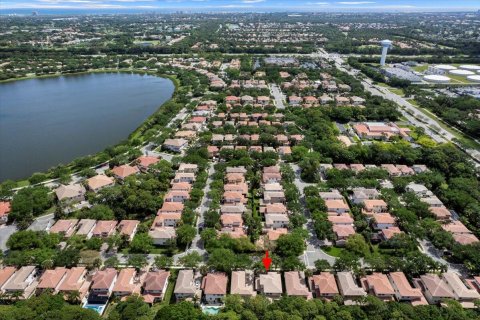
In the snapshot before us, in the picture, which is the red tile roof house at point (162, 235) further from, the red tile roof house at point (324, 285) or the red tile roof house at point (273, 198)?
the red tile roof house at point (324, 285)

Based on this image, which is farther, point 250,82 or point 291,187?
Answer: point 250,82

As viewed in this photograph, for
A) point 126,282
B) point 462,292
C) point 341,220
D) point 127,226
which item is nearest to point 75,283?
point 126,282

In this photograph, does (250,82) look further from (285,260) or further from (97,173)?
(285,260)

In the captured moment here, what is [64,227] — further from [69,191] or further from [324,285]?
[324,285]

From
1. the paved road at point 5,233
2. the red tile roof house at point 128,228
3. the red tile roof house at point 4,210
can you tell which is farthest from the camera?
the red tile roof house at point 4,210

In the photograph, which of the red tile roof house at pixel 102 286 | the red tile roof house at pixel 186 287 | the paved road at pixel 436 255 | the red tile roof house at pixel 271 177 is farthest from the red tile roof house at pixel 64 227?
the paved road at pixel 436 255

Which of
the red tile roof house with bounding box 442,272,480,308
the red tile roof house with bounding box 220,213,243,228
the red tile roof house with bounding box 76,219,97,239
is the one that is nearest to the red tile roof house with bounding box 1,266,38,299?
the red tile roof house with bounding box 76,219,97,239

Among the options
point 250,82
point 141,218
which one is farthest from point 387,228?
point 250,82
